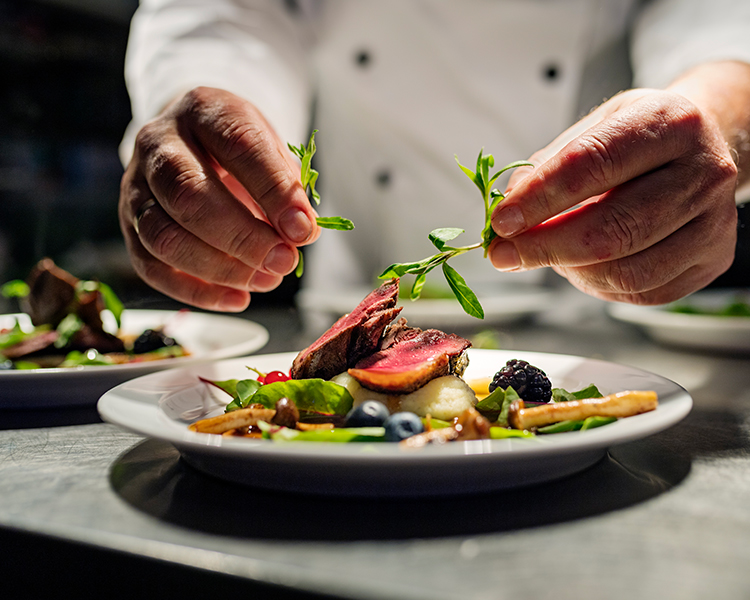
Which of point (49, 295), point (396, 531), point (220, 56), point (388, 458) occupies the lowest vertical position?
point (49, 295)

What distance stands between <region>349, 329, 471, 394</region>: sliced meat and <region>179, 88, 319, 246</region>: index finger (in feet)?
1.05

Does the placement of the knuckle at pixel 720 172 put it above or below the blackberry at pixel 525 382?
above

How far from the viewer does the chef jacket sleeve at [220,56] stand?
2586 mm

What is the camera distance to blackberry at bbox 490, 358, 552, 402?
1.34m

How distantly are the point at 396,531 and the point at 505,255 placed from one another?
26.3 inches

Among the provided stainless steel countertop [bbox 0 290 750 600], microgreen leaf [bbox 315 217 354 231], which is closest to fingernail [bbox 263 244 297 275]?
microgreen leaf [bbox 315 217 354 231]

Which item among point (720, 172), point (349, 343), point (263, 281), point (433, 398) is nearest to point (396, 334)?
point (349, 343)

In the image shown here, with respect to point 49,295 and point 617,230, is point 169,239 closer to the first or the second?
point 49,295

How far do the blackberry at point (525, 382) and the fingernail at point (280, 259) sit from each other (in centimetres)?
54

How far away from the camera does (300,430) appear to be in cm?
116

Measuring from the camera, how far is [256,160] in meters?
1.41

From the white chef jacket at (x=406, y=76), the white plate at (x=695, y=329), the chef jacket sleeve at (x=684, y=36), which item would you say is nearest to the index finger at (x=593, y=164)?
the chef jacket sleeve at (x=684, y=36)

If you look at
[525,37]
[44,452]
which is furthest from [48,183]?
[44,452]

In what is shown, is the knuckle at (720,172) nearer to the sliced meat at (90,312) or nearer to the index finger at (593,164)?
the index finger at (593,164)
